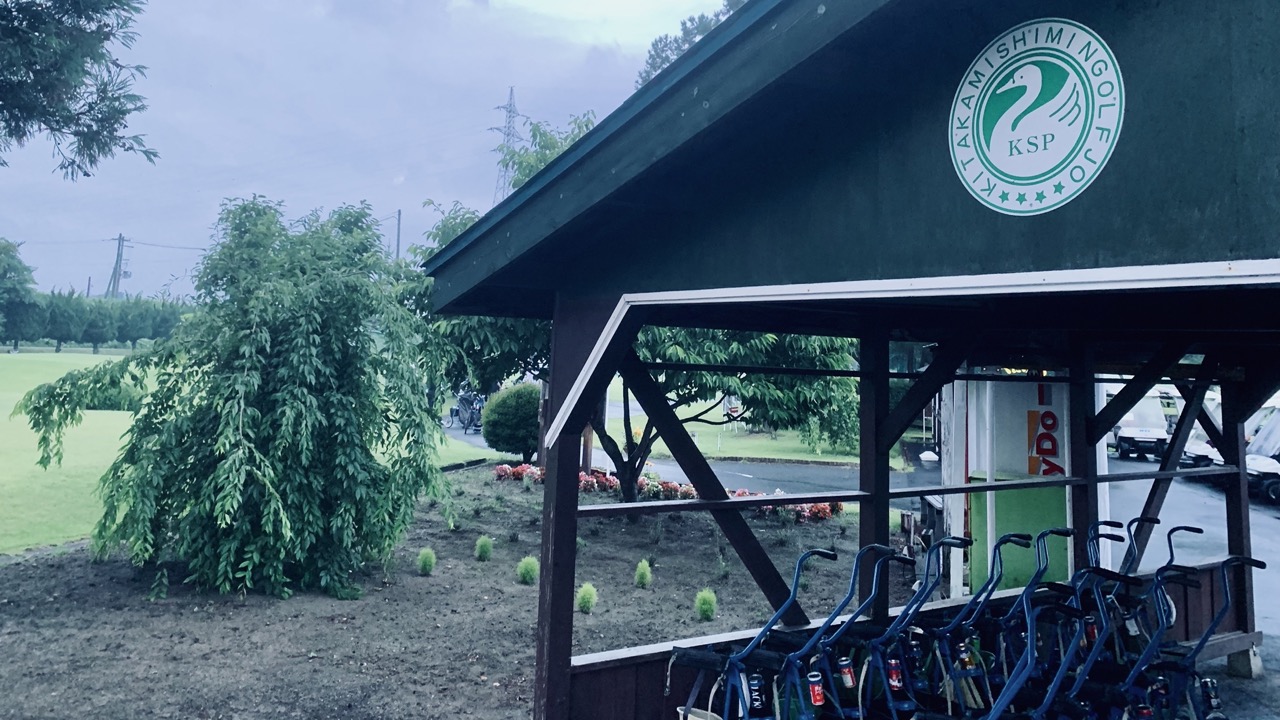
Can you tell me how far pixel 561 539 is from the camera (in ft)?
12.5

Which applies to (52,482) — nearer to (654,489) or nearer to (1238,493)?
(654,489)

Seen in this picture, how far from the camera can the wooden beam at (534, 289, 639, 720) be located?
3777 mm

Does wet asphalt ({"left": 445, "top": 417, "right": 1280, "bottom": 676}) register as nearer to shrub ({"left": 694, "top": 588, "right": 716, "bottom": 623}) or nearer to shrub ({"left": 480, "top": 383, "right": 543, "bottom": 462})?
shrub ({"left": 480, "top": 383, "right": 543, "bottom": 462})

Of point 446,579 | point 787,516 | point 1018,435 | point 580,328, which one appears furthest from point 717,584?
point 580,328

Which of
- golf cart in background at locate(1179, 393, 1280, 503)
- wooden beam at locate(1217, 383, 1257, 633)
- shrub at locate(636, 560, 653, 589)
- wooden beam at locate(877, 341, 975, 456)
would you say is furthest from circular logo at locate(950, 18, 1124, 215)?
golf cart in background at locate(1179, 393, 1280, 503)

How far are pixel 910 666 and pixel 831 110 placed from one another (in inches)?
120

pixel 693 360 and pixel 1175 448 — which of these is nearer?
pixel 1175 448

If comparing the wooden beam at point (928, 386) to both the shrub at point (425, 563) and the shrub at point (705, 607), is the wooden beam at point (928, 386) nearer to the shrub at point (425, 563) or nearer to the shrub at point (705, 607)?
the shrub at point (705, 607)

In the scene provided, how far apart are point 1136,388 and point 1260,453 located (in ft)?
57.4

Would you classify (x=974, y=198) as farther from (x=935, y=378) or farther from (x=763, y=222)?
(x=935, y=378)

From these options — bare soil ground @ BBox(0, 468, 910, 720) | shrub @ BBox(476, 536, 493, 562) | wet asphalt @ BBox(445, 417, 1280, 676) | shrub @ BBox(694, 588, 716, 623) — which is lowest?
bare soil ground @ BBox(0, 468, 910, 720)

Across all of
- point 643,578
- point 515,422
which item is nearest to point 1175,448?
point 643,578

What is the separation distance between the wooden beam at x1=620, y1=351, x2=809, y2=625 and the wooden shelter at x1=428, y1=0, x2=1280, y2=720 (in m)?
0.02

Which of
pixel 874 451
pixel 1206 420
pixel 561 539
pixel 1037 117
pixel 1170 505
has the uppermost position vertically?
pixel 1037 117
